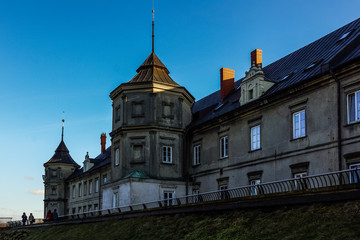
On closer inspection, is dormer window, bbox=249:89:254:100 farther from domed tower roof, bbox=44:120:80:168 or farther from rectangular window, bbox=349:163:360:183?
domed tower roof, bbox=44:120:80:168

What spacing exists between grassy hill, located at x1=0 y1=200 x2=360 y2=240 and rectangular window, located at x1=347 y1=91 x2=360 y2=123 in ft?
21.7

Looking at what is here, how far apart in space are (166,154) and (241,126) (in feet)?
23.5

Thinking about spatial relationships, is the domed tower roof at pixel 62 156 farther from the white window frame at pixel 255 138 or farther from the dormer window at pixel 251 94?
the white window frame at pixel 255 138

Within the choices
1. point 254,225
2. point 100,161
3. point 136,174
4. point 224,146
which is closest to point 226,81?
point 224,146

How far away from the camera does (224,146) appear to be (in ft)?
103

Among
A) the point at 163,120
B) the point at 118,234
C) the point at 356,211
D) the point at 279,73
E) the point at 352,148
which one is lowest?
the point at 118,234

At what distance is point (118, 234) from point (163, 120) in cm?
1094

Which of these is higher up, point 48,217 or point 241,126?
point 241,126

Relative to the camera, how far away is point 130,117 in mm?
34719

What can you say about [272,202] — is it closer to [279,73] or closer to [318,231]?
[318,231]

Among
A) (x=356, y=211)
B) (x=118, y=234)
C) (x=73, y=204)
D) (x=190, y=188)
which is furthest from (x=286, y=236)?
(x=73, y=204)

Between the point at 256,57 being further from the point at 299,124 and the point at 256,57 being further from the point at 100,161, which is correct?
the point at 100,161

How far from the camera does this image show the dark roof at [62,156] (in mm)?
Answer: 67062

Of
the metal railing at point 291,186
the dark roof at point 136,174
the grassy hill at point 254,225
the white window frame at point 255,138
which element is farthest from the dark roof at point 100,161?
the white window frame at point 255,138
